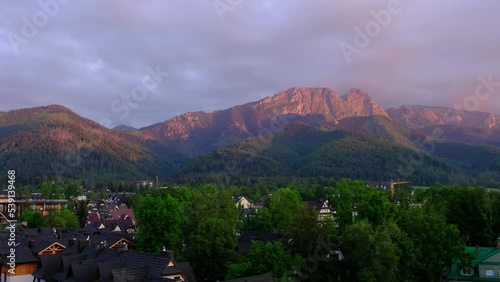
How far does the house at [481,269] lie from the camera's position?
143ft

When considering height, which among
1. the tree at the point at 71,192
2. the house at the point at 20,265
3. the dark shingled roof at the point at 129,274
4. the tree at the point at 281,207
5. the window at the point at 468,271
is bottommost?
the window at the point at 468,271

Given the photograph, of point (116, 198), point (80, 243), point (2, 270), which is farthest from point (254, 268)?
point (116, 198)

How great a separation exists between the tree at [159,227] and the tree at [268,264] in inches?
643

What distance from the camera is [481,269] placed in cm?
4412

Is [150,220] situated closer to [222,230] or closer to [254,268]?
[222,230]

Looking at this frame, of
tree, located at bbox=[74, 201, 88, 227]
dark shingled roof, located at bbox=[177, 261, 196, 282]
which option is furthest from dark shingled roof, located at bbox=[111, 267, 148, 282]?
tree, located at bbox=[74, 201, 88, 227]

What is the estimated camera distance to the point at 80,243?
1838 inches

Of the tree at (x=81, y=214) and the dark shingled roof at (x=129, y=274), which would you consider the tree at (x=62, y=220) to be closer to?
the tree at (x=81, y=214)

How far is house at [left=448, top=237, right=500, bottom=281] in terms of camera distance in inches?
1721

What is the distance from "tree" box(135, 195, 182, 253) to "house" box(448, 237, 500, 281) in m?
29.5

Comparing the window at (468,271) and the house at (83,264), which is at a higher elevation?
the house at (83,264)

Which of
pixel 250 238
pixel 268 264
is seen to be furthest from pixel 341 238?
pixel 250 238

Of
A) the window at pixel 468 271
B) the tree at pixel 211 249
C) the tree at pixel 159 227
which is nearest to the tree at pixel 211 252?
the tree at pixel 211 249

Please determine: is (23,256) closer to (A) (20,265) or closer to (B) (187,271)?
(A) (20,265)
